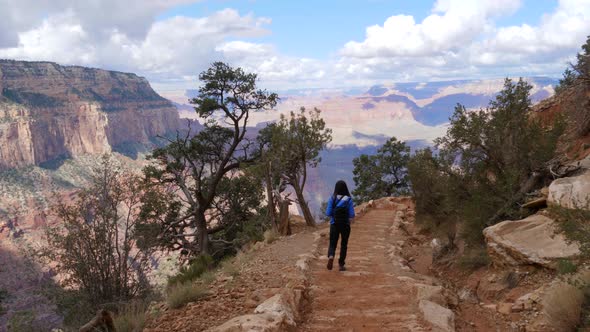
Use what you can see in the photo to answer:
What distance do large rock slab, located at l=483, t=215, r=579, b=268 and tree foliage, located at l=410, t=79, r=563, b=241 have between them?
125cm

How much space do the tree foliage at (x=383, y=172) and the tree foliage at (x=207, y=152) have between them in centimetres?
1776

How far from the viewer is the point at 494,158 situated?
11.7m

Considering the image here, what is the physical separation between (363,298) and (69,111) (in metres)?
148

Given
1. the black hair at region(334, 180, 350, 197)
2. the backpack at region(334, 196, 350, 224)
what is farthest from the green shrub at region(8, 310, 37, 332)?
the black hair at region(334, 180, 350, 197)

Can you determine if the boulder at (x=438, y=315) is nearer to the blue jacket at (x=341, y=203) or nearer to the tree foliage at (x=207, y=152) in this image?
the blue jacket at (x=341, y=203)

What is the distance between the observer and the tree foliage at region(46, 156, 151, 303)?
13.1 m

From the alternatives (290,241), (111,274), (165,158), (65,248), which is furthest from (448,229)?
(165,158)

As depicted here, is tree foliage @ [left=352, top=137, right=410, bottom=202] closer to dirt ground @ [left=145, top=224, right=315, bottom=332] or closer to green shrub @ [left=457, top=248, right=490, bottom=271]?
green shrub @ [left=457, top=248, right=490, bottom=271]

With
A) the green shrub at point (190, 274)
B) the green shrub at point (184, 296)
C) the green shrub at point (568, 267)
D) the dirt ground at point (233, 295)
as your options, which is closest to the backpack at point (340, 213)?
the dirt ground at point (233, 295)

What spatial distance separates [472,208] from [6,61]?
5584 inches

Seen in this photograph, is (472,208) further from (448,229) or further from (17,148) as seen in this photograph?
(17,148)

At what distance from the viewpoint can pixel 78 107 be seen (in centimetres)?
13750

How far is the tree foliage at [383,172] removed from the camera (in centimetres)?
3938

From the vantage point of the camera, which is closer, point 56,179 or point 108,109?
point 56,179
